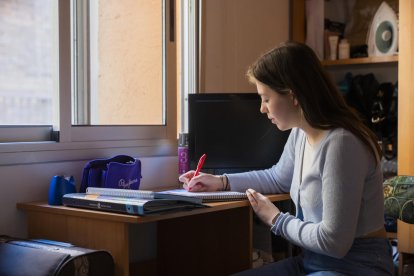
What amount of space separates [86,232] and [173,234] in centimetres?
66

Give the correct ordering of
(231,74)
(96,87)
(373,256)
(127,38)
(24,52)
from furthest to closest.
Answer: (231,74) → (127,38) → (96,87) → (24,52) → (373,256)

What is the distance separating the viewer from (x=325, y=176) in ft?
5.08

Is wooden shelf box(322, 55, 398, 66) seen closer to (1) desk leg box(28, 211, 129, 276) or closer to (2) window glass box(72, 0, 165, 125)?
(2) window glass box(72, 0, 165, 125)

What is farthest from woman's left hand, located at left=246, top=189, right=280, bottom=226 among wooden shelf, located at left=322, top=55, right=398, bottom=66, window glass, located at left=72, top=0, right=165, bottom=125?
wooden shelf, located at left=322, top=55, right=398, bottom=66

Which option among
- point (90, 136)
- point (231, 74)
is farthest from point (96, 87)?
A: point (231, 74)

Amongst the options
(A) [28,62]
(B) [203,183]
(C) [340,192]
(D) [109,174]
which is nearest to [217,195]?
(B) [203,183]

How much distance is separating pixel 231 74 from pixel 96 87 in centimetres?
79

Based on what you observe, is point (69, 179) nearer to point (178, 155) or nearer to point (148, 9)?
point (178, 155)

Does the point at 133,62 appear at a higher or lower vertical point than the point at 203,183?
higher

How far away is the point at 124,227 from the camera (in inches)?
63.4

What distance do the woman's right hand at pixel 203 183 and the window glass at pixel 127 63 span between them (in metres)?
0.57

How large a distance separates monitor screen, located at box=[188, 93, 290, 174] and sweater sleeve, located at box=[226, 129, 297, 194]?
287mm

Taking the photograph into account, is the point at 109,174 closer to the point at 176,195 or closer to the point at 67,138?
the point at 67,138

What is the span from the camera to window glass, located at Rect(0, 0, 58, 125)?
81.6 inches
